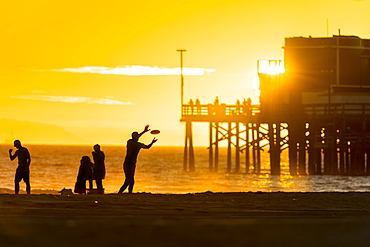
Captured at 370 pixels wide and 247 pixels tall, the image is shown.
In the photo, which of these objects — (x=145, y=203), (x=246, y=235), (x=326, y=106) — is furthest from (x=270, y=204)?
(x=326, y=106)

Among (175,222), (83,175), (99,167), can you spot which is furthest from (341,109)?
(175,222)

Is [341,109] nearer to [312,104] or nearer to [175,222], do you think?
[312,104]

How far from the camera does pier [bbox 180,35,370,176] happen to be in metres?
51.2

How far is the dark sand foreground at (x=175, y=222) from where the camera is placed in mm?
11266

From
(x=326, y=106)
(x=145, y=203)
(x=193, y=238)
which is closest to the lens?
(x=193, y=238)

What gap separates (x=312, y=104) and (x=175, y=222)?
41441 millimetres

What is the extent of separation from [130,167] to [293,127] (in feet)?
111

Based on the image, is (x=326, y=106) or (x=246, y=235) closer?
(x=246, y=235)

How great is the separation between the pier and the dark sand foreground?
33665 millimetres

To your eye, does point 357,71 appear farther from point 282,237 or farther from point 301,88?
point 282,237

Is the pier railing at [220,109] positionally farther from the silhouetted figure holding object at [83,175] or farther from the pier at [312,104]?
the silhouetted figure holding object at [83,175]

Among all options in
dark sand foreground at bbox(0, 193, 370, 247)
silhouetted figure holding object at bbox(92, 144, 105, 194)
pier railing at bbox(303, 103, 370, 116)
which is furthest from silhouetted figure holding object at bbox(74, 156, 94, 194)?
pier railing at bbox(303, 103, 370, 116)

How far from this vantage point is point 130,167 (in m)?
19.9

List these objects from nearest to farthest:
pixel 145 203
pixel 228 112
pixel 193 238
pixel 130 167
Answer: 1. pixel 193 238
2. pixel 145 203
3. pixel 130 167
4. pixel 228 112
